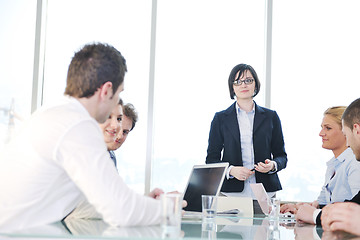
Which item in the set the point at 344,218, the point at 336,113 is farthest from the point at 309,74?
the point at 344,218

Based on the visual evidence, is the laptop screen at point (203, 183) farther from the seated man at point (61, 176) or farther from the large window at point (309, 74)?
the large window at point (309, 74)

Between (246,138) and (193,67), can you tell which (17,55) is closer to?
(193,67)

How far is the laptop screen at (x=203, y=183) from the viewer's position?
2.49 m

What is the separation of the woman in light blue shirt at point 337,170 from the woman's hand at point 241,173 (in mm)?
396

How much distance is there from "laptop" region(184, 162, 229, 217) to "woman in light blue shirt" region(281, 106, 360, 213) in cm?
52

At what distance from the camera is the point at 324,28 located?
532 centimetres

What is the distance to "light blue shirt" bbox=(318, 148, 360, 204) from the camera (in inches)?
115

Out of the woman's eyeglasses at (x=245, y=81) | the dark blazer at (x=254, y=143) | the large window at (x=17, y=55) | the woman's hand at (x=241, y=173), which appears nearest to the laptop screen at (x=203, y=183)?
the woman's hand at (x=241, y=173)

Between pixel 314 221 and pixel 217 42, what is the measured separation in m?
3.46

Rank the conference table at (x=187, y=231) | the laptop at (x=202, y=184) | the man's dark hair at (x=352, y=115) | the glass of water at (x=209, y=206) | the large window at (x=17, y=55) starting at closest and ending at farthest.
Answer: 1. the conference table at (x=187, y=231)
2. the glass of water at (x=209, y=206)
3. the laptop at (x=202, y=184)
4. the man's dark hair at (x=352, y=115)
5. the large window at (x=17, y=55)

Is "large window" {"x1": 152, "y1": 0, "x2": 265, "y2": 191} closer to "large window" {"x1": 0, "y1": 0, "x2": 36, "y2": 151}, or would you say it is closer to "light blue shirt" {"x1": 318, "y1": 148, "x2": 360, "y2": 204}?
"large window" {"x1": 0, "y1": 0, "x2": 36, "y2": 151}

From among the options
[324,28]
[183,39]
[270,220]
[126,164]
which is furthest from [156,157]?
[270,220]

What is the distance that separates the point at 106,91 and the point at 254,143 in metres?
2.01

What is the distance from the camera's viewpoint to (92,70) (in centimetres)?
171
